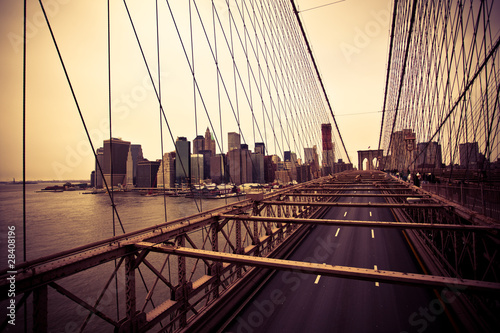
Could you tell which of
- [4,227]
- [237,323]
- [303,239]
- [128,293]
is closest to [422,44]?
[303,239]

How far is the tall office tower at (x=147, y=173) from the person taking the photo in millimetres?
81938

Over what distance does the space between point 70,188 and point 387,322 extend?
16242cm

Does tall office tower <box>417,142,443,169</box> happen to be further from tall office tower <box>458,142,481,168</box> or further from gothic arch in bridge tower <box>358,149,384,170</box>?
gothic arch in bridge tower <box>358,149,384,170</box>

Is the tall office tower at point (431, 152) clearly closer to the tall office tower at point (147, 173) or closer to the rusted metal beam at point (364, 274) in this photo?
the rusted metal beam at point (364, 274)

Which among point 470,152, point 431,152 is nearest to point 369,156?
point 431,152

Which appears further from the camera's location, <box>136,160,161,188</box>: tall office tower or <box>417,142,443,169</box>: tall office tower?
<box>136,160,161,188</box>: tall office tower

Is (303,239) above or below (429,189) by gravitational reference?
below

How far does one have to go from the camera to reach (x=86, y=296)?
75.0 feet

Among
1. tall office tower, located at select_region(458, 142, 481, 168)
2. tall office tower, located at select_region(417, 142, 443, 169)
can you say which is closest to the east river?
tall office tower, located at select_region(458, 142, 481, 168)

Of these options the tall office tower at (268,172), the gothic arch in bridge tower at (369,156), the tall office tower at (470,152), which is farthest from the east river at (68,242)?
the gothic arch in bridge tower at (369,156)

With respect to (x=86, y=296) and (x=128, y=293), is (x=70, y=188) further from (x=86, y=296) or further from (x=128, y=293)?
(x=128, y=293)

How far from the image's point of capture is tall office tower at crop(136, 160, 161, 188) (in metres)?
81.9

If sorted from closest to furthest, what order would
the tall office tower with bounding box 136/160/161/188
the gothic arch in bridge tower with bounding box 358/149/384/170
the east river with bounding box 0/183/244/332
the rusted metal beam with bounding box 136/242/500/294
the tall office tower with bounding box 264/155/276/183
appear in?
the rusted metal beam with bounding box 136/242/500/294 < the east river with bounding box 0/183/244/332 < the tall office tower with bounding box 264/155/276/183 < the tall office tower with bounding box 136/160/161/188 < the gothic arch in bridge tower with bounding box 358/149/384/170

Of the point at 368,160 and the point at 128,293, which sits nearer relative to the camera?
the point at 128,293
